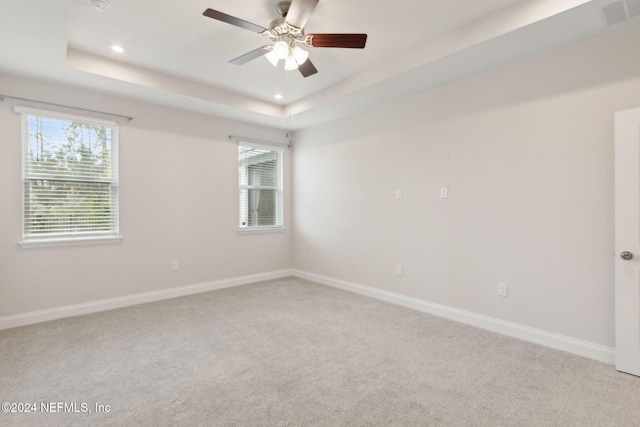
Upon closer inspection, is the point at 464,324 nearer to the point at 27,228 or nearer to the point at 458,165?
the point at 458,165

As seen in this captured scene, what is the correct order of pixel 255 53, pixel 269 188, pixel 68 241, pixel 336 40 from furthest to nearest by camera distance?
1. pixel 269 188
2. pixel 68 241
3. pixel 255 53
4. pixel 336 40

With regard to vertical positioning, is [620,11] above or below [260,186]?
above

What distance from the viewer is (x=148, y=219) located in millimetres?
4020

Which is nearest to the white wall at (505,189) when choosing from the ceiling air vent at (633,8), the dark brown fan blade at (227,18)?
the ceiling air vent at (633,8)

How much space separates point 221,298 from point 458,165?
10.8ft

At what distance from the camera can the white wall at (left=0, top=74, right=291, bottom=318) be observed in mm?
3188

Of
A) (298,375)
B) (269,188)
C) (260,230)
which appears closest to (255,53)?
(298,375)

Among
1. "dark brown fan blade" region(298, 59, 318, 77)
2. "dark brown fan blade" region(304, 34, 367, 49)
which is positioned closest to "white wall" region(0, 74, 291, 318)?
"dark brown fan blade" region(298, 59, 318, 77)

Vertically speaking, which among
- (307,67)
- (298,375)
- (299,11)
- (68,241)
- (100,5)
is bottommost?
(298,375)

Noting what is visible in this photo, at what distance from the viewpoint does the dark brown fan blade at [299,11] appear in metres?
2.03

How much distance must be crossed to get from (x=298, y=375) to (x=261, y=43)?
2.88 m

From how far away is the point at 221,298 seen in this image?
13.6ft

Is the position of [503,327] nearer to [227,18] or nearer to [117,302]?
[227,18]

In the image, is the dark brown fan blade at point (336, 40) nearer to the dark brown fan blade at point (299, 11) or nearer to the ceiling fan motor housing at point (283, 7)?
the dark brown fan blade at point (299, 11)
